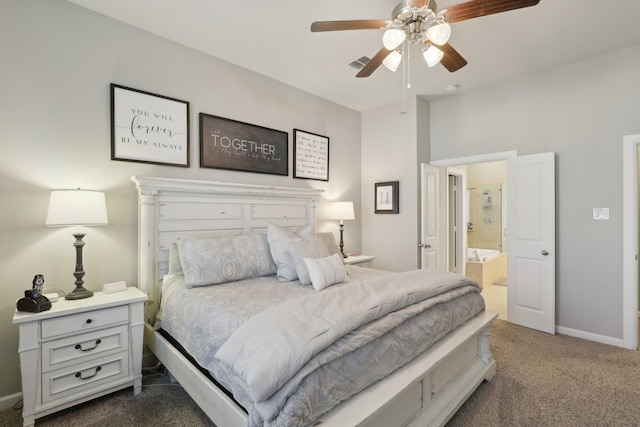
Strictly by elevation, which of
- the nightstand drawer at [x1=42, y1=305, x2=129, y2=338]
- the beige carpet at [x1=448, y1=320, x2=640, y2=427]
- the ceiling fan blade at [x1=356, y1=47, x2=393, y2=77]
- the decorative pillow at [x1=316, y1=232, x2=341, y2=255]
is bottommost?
the beige carpet at [x1=448, y1=320, x2=640, y2=427]

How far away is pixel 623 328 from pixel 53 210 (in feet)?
16.0

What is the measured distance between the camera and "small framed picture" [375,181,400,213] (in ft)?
13.6

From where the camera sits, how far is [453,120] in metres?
4.00

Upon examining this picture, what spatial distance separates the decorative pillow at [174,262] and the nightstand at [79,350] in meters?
0.33

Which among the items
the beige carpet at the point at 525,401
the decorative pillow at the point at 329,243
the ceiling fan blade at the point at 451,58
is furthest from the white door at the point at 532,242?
the decorative pillow at the point at 329,243

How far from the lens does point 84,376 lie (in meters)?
1.91

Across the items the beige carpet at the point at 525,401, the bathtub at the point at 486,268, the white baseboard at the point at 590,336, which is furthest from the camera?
the bathtub at the point at 486,268

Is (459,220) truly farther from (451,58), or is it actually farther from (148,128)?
(148,128)

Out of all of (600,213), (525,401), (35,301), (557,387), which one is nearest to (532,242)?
(600,213)

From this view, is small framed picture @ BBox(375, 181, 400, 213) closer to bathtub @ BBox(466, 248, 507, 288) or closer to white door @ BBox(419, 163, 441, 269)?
white door @ BBox(419, 163, 441, 269)

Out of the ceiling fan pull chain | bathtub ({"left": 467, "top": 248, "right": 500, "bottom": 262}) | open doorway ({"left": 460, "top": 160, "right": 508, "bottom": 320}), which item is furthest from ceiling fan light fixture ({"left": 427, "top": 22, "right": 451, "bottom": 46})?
open doorway ({"left": 460, "top": 160, "right": 508, "bottom": 320})

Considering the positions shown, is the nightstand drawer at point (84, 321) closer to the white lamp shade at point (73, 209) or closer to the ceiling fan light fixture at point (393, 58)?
the white lamp shade at point (73, 209)

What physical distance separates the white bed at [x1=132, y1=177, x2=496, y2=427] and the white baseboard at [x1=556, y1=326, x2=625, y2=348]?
61.5 inches

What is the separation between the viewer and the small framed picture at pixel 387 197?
4.16m
